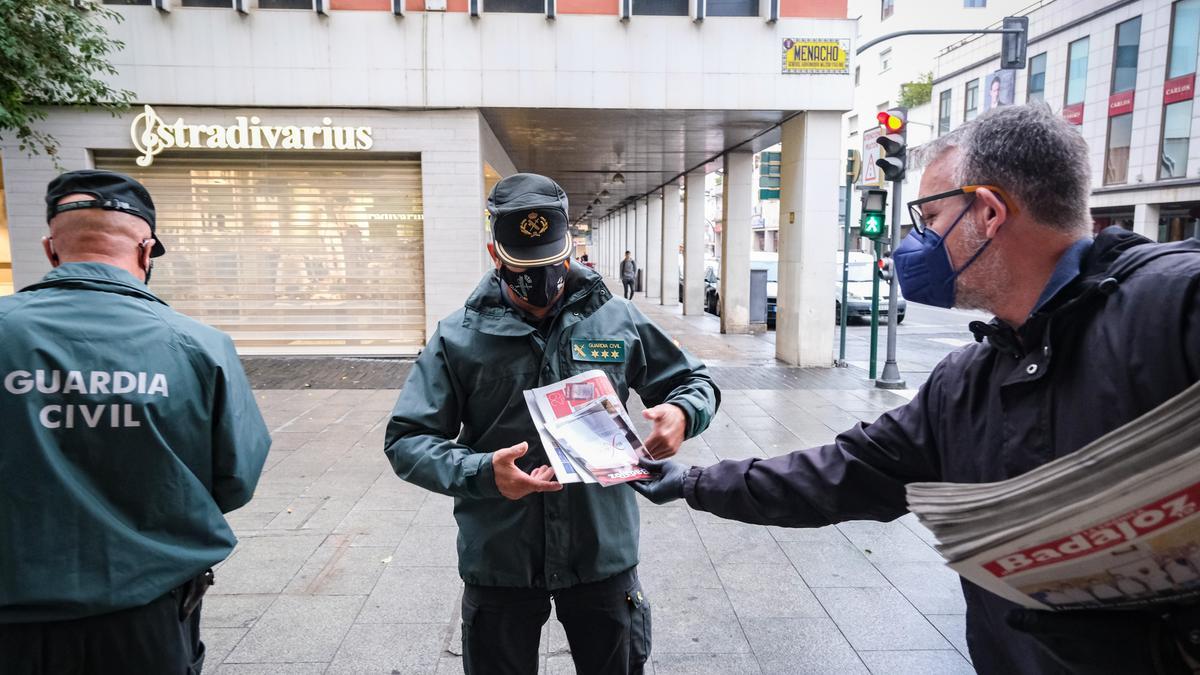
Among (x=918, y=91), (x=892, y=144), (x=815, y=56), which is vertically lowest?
(x=892, y=144)

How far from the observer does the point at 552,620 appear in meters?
4.06

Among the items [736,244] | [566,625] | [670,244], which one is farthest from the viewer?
[670,244]

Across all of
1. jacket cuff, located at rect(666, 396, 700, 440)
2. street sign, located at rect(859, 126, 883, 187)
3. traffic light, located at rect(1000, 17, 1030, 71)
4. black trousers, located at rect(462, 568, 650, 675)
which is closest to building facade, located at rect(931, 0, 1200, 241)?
traffic light, located at rect(1000, 17, 1030, 71)

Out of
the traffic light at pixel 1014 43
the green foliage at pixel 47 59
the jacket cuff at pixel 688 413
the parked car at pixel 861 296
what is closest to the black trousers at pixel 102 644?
the jacket cuff at pixel 688 413

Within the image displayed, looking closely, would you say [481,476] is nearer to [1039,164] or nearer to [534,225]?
[534,225]

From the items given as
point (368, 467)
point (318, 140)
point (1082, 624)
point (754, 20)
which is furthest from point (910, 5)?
point (1082, 624)

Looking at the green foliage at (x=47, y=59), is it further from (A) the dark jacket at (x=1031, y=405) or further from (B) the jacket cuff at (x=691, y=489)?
(A) the dark jacket at (x=1031, y=405)

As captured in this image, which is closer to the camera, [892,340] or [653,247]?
[892,340]

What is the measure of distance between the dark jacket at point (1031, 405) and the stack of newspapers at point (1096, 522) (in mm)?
131

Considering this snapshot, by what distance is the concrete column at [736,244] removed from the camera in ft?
56.8

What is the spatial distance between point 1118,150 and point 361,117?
3245cm

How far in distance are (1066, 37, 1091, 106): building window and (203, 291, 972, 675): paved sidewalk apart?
35198 mm

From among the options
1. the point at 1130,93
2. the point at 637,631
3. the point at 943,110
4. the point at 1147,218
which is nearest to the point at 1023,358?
the point at 637,631

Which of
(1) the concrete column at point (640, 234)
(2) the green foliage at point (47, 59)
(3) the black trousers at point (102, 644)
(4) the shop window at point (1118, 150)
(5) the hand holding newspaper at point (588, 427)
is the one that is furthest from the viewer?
(1) the concrete column at point (640, 234)
